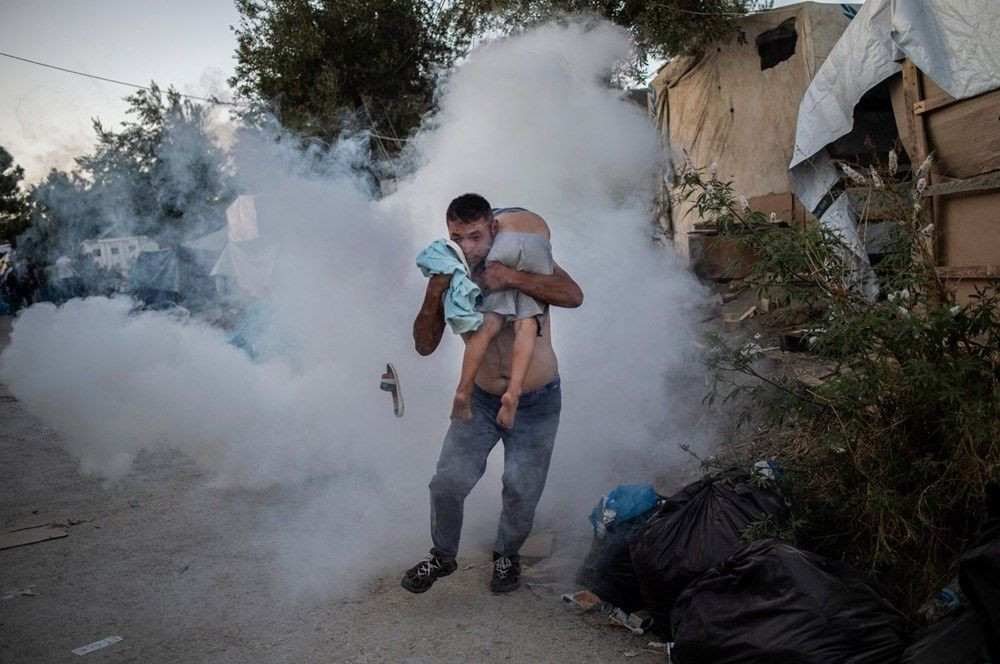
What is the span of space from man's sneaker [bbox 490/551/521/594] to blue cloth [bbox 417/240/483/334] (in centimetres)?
107

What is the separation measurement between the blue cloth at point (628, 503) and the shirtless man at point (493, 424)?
33 cm

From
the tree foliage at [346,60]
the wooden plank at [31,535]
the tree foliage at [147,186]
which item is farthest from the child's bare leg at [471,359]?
the tree foliage at [346,60]

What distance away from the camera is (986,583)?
198 centimetres

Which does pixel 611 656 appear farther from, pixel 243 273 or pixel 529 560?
pixel 243 273

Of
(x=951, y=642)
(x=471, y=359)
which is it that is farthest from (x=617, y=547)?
(x=951, y=642)

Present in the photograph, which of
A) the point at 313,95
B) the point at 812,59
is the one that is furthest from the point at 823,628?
the point at 313,95

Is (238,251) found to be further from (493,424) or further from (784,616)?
(784,616)

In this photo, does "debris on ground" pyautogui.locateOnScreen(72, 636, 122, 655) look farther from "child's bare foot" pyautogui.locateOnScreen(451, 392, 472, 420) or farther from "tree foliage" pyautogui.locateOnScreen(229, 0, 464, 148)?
"tree foliage" pyautogui.locateOnScreen(229, 0, 464, 148)

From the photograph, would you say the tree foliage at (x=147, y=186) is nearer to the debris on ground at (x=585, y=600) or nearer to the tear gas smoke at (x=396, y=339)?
the tear gas smoke at (x=396, y=339)

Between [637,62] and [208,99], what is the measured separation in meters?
5.62

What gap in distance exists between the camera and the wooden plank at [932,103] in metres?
4.43

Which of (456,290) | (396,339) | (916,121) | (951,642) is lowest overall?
(951,642)

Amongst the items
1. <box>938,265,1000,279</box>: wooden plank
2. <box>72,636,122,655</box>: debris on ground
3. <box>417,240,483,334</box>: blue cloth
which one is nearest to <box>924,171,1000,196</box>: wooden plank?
<box>938,265,1000,279</box>: wooden plank

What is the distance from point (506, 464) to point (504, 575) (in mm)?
491
